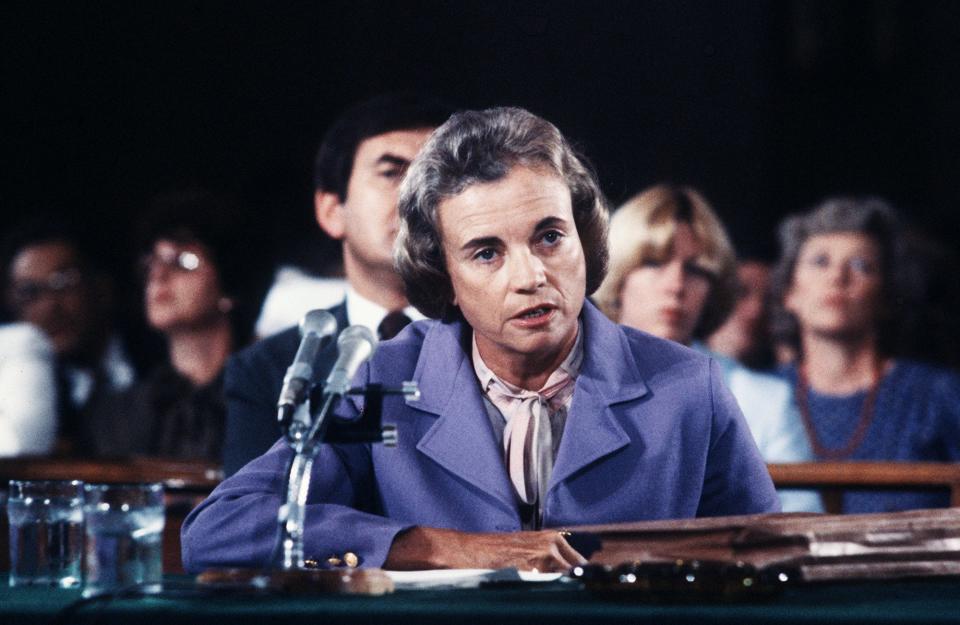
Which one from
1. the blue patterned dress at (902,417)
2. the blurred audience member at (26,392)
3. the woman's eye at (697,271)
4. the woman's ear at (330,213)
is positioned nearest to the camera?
the woman's ear at (330,213)

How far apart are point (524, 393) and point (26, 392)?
256cm

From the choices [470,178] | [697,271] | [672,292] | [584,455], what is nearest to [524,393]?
[584,455]

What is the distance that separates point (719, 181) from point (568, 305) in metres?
2.07

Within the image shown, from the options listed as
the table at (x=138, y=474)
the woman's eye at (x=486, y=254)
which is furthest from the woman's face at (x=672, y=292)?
the table at (x=138, y=474)

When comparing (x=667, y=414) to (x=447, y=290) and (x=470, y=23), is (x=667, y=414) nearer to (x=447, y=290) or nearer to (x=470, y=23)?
(x=447, y=290)

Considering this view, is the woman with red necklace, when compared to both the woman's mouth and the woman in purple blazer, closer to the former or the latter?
the woman in purple blazer

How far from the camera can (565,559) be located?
81.1 inches

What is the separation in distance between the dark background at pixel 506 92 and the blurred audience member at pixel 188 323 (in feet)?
0.46

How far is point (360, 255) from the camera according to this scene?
3.15m

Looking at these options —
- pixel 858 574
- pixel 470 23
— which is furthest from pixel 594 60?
pixel 858 574

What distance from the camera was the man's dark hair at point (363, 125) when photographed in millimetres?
3086

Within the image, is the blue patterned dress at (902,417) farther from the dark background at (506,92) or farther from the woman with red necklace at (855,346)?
the dark background at (506,92)

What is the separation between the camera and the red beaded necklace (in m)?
4.16

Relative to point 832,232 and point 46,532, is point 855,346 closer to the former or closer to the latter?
point 832,232
